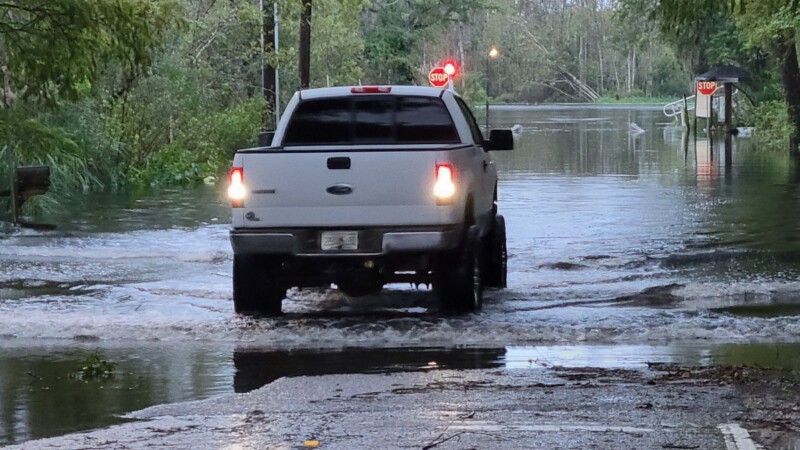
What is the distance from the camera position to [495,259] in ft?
43.6

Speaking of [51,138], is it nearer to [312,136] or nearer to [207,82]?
[312,136]

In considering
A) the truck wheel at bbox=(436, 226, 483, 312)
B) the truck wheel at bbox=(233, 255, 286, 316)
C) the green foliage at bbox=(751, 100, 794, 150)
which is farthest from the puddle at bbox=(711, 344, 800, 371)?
the green foliage at bbox=(751, 100, 794, 150)

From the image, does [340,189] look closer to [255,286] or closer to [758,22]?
[255,286]

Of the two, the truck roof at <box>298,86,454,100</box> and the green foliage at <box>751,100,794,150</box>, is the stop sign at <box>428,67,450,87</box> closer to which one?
the green foliage at <box>751,100,794,150</box>

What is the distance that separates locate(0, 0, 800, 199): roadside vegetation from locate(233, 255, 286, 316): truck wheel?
5.55 metres

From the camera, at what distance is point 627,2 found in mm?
49750

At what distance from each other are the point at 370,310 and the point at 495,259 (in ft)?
5.72

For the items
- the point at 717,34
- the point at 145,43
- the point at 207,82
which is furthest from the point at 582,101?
the point at 145,43

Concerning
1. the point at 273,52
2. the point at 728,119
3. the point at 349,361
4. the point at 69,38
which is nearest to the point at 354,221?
the point at 349,361

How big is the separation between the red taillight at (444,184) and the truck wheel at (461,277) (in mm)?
555

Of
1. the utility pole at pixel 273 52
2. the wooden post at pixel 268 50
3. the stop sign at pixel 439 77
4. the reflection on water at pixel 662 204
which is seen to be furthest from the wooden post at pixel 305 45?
the stop sign at pixel 439 77

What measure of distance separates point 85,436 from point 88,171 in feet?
66.2

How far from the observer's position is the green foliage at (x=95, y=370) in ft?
29.4

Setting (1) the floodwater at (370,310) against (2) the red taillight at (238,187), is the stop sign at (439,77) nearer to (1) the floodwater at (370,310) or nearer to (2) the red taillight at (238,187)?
(1) the floodwater at (370,310)
